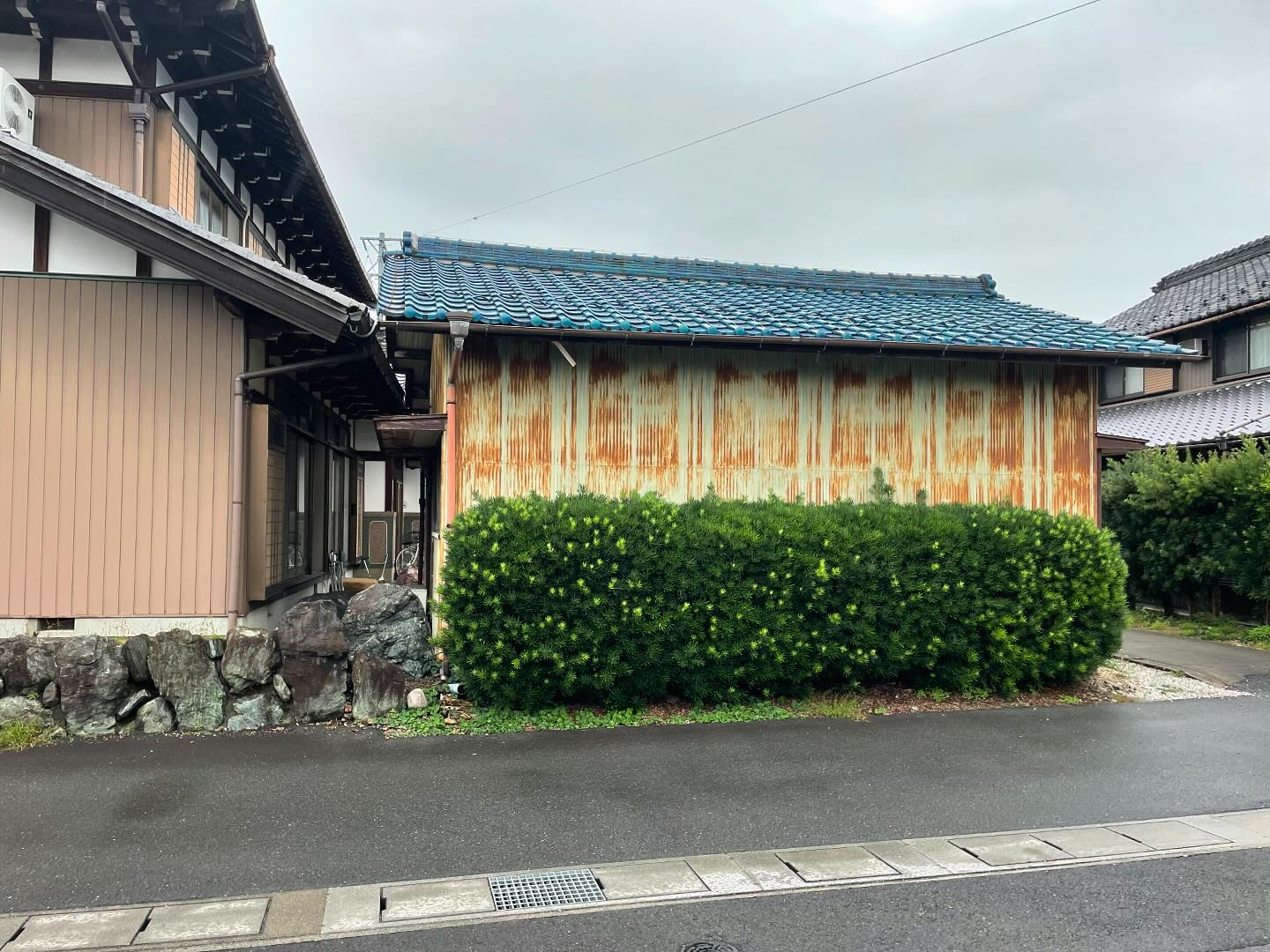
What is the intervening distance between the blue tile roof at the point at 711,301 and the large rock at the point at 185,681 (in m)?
3.16

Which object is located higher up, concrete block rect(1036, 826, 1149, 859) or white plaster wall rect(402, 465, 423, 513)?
white plaster wall rect(402, 465, 423, 513)

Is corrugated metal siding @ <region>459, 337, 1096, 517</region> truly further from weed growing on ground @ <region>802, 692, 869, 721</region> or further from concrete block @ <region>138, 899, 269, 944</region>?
concrete block @ <region>138, 899, 269, 944</region>

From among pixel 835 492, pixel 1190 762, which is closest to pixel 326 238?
pixel 835 492

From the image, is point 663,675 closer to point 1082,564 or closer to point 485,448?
point 485,448

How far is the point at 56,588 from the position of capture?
6.91m

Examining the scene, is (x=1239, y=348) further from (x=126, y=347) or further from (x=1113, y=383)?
(x=126, y=347)

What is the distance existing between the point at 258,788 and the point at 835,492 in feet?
19.1

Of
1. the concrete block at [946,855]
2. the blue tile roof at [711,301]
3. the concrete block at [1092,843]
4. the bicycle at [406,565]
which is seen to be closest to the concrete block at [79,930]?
the concrete block at [946,855]

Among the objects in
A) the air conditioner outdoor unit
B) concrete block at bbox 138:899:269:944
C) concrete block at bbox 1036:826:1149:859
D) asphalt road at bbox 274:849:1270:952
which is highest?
the air conditioner outdoor unit

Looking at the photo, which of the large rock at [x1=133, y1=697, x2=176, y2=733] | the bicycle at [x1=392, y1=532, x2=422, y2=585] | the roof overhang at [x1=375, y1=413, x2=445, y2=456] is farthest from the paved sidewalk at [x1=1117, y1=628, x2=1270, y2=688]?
the bicycle at [x1=392, y1=532, x2=422, y2=585]

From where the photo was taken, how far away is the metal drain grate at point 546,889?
12.5 feet

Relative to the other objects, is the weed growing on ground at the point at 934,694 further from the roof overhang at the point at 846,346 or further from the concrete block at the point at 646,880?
the concrete block at the point at 646,880

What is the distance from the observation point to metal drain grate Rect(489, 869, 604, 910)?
12.5ft

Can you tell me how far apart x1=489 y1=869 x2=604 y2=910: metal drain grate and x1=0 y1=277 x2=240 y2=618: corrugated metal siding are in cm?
443
